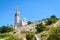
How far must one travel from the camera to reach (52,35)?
191 ft

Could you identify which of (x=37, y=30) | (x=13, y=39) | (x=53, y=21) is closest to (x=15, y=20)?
(x=53, y=21)

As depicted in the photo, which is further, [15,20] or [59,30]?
[15,20]

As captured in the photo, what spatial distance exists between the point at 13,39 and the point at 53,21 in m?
58.6

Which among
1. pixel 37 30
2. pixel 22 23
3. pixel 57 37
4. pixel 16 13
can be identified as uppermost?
pixel 16 13

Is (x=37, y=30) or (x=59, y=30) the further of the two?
(x=37, y=30)

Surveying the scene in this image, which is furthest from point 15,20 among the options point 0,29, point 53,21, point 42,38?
point 42,38

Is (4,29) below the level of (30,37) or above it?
above

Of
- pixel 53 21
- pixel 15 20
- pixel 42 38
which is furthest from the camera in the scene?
pixel 15 20

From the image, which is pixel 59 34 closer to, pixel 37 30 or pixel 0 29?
pixel 37 30

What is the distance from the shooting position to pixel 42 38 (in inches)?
3145

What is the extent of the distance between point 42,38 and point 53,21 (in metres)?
38.6

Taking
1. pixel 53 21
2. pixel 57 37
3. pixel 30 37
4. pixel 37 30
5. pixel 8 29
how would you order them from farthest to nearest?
pixel 8 29 < pixel 53 21 < pixel 37 30 < pixel 30 37 < pixel 57 37

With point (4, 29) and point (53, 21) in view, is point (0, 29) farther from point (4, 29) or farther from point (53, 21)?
point (53, 21)

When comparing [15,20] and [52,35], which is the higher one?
[15,20]
